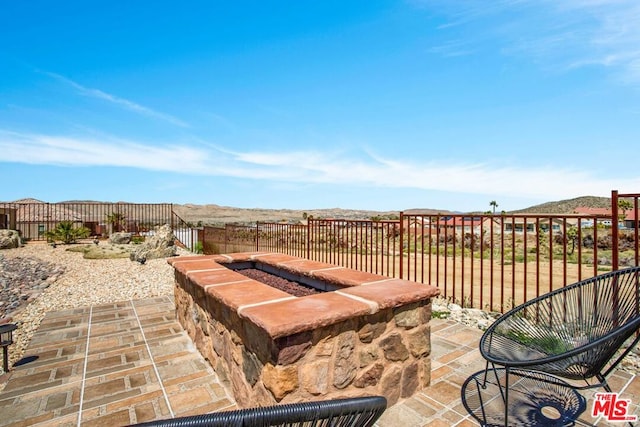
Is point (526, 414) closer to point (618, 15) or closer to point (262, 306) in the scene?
point (262, 306)

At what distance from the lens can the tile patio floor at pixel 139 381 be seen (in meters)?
2.18

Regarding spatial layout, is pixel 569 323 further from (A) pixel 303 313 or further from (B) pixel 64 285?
(B) pixel 64 285

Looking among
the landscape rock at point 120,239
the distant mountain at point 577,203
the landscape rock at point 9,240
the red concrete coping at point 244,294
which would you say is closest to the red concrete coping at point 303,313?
the red concrete coping at point 244,294

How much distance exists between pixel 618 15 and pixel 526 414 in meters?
4.14

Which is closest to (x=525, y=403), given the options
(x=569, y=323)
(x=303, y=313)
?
(x=569, y=323)

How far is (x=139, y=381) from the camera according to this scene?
2.64 metres

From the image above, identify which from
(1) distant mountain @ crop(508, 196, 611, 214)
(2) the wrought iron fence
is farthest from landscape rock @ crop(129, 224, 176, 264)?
(1) distant mountain @ crop(508, 196, 611, 214)

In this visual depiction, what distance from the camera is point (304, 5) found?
674 cm

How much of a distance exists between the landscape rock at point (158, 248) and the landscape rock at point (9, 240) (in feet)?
19.6

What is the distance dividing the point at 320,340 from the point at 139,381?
5.75 ft

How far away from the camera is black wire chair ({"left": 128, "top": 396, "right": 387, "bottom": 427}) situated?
0.86 meters

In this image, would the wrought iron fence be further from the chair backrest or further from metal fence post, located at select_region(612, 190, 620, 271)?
the chair backrest

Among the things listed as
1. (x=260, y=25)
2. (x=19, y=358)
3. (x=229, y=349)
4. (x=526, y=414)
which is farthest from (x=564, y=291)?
(x=260, y=25)

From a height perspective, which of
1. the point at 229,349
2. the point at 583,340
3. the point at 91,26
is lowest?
the point at 229,349
